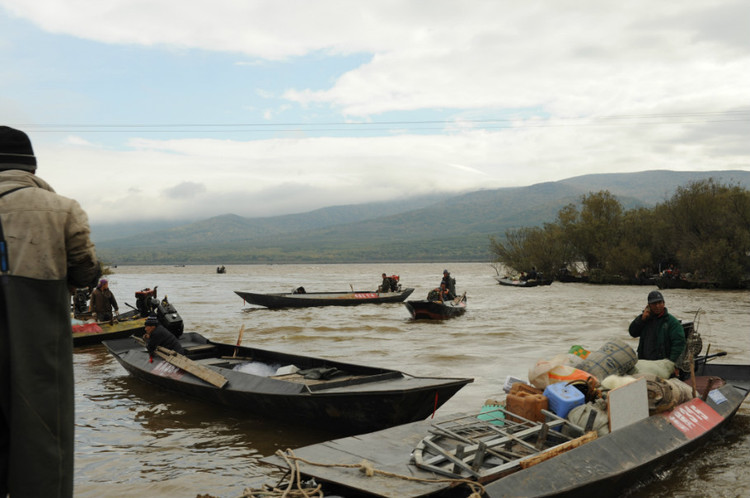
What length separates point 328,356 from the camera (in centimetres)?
1677

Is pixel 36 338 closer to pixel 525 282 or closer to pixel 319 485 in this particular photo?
pixel 319 485

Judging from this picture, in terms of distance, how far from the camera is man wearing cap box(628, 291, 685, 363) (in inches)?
344

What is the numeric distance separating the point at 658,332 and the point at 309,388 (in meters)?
5.32

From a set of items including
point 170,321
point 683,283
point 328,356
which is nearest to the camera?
point 170,321

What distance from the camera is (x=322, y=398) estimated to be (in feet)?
27.9

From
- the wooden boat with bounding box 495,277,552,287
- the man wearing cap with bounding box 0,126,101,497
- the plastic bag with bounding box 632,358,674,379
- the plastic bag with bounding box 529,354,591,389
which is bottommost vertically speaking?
the wooden boat with bounding box 495,277,552,287

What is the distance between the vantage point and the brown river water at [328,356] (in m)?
7.61

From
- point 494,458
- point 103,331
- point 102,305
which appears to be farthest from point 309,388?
point 102,305

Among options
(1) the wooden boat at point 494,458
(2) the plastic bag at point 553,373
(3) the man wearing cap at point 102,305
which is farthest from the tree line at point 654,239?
(1) the wooden boat at point 494,458

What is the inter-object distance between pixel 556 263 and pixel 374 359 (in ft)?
158

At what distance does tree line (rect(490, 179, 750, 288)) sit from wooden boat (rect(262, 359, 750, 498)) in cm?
4103

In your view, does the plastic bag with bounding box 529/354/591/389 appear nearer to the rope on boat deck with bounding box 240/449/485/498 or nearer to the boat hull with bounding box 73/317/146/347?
the rope on boat deck with bounding box 240/449/485/498

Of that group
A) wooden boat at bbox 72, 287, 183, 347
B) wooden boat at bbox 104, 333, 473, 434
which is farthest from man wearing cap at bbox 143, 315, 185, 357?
wooden boat at bbox 72, 287, 183, 347

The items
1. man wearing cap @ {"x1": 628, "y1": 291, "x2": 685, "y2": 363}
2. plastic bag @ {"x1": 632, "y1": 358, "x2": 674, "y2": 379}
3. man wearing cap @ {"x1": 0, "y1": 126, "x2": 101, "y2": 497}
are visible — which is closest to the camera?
man wearing cap @ {"x1": 0, "y1": 126, "x2": 101, "y2": 497}
